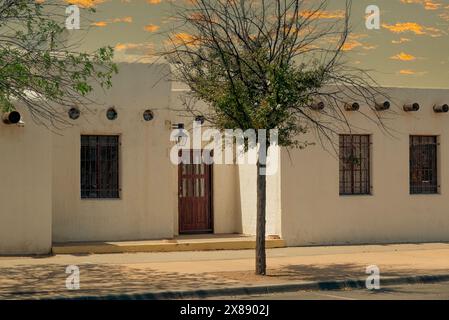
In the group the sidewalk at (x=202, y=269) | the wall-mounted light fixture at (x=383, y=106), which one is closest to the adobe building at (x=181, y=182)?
the wall-mounted light fixture at (x=383, y=106)

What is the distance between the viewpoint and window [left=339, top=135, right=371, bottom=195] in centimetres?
2209

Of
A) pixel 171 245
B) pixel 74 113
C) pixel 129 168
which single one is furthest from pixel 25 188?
pixel 171 245

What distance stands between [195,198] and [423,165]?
5868 millimetres

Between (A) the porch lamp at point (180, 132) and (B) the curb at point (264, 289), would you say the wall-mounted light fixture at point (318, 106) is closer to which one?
(A) the porch lamp at point (180, 132)

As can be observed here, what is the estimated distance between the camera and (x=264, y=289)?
46.4 feet

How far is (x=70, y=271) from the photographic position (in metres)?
16.0

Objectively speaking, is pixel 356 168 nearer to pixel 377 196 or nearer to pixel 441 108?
pixel 377 196

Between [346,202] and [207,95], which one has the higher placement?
[207,95]

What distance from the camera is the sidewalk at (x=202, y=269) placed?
1404 cm

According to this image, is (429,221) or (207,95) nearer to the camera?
(207,95)

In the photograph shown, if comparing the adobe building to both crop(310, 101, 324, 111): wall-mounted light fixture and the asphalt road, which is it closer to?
crop(310, 101, 324, 111): wall-mounted light fixture
